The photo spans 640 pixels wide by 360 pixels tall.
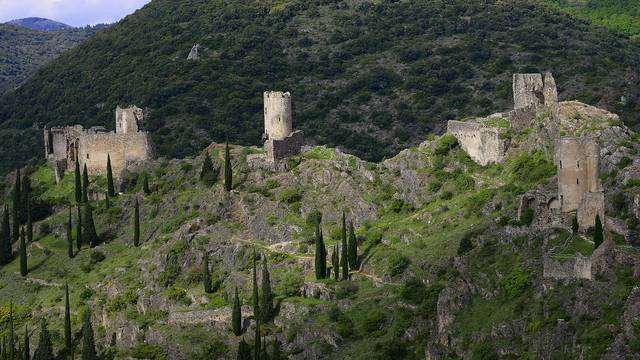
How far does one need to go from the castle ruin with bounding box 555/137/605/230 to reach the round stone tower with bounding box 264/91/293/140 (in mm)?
29009

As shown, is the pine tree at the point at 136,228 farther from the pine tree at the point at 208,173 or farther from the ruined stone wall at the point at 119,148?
the ruined stone wall at the point at 119,148

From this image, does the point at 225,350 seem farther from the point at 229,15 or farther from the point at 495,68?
the point at 229,15

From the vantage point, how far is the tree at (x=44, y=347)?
3418 inches

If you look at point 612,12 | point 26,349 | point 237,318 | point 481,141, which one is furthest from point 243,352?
point 612,12

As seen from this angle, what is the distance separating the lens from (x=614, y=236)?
69.1 m

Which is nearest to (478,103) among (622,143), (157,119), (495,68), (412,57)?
(495,68)

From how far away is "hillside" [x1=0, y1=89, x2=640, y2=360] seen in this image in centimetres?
6806

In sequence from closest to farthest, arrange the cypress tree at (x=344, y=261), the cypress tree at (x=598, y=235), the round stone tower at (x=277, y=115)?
the cypress tree at (x=598, y=235), the cypress tree at (x=344, y=261), the round stone tower at (x=277, y=115)

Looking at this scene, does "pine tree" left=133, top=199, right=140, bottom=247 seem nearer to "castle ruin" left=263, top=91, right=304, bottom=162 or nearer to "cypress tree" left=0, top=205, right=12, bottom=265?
"castle ruin" left=263, top=91, right=304, bottom=162

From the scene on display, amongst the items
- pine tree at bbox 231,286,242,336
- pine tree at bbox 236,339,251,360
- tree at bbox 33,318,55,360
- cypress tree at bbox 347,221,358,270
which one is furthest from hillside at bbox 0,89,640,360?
pine tree at bbox 236,339,251,360

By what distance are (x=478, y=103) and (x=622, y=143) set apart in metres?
72.1

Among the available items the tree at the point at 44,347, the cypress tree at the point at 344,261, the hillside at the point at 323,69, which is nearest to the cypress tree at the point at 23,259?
the tree at the point at 44,347

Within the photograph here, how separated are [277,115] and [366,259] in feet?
58.0

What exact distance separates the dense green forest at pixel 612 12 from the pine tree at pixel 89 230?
9579 cm
